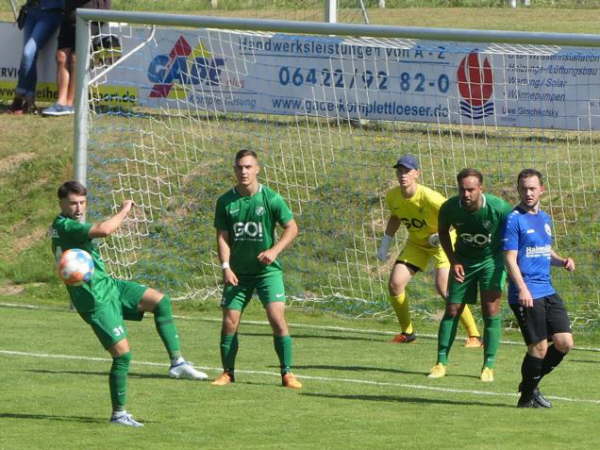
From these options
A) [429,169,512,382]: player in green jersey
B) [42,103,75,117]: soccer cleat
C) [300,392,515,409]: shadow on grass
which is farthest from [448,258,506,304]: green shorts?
[42,103,75,117]: soccer cleat

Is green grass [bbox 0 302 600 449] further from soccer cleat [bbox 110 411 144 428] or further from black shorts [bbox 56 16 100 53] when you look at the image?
black shorts [bbox 56 16 100 53]

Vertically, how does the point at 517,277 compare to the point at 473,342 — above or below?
above

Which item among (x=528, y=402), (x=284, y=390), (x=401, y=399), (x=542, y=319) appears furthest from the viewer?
(x=284, y=390)

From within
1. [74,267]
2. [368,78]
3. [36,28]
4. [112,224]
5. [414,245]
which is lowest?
[414,245]

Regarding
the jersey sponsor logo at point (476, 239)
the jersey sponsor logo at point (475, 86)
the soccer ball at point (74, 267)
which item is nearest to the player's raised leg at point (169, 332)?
the soccer ball at point (74, 267)

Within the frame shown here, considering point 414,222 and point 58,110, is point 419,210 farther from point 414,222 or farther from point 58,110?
point 58,110

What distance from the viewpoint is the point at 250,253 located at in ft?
40.3

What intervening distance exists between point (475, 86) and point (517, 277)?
7.32 meters

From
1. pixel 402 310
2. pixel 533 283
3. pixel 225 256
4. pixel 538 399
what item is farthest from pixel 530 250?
pixel 402 310

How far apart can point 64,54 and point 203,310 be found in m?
5.63

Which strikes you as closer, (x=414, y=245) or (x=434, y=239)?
(x=434, y=239)

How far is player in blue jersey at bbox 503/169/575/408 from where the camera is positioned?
35.9 ft

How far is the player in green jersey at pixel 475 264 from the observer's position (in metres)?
12.8

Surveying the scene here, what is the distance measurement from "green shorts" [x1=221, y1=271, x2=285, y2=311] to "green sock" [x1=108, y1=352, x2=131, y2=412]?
210 cm
